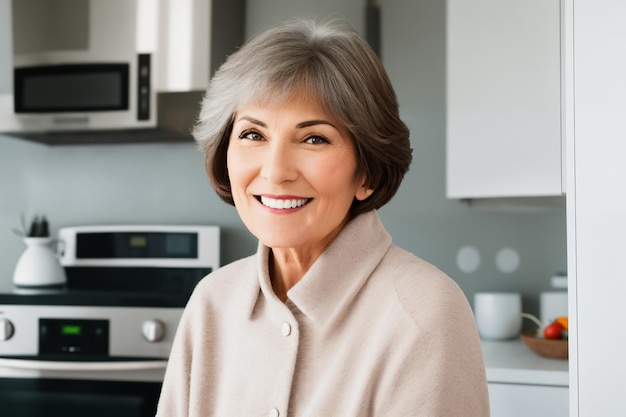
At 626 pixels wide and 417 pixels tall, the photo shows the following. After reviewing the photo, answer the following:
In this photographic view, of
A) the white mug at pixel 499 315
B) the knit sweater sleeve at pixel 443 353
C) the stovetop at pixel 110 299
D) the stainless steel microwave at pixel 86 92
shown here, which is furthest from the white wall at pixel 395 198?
the knit sweater sleeve at pixel 443 353

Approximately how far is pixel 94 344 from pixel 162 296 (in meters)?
0.26

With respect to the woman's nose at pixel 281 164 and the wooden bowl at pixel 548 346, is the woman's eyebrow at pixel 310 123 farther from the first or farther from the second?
the wooden bowl at pixel 548 346

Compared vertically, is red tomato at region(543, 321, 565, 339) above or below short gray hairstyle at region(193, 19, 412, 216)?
below

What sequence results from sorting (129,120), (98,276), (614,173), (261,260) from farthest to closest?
(98,276) < (129,120) < (614,173) < (261,260)

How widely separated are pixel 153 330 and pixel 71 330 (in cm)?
26

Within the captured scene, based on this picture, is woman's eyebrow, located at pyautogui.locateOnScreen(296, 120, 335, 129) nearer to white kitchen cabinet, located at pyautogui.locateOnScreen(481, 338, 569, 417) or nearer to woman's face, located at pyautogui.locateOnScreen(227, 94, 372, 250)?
woman's face, located at pyautogui.locateOnScreen(227, 94, 372, 250)

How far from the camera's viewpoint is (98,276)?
9.40 feet

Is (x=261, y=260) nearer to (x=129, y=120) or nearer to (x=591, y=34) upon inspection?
(x=591, y=34)

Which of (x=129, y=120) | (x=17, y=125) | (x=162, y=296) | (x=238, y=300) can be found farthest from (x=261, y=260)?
(x=17, y=125)

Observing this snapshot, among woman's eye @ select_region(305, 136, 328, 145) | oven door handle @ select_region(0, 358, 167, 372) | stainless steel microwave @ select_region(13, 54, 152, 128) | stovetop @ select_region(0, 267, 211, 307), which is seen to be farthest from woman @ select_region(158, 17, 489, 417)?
stainless steel microwave @ select_region(13, 54, 152, 128)

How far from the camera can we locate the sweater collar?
1005 mm

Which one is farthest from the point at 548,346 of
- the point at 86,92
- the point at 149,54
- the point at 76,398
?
the point at 86,92

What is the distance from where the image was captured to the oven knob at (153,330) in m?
2.30

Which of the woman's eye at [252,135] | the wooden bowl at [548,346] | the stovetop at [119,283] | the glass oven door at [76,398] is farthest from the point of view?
the stovetop at [119,283]
